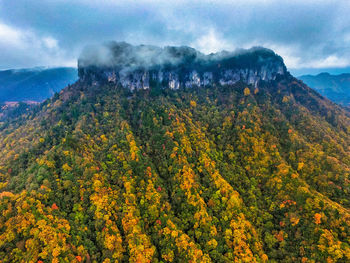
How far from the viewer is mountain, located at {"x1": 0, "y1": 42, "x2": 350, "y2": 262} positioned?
6291cm

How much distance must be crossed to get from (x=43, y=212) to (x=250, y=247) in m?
82.6

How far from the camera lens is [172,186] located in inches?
3642

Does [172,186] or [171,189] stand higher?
[172,186]

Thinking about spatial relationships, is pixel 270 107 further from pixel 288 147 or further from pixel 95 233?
pixel 95 233

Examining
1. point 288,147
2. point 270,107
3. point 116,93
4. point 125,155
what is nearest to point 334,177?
point 288,147

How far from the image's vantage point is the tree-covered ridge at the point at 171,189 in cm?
6266

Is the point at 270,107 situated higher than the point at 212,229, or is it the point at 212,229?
the point at 270,107

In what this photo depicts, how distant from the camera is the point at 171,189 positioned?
92188 millimetres

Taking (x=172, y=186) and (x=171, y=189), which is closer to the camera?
(x=171, y=189)

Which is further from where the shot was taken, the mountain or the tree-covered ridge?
the mountain

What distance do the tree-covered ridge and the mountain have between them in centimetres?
49

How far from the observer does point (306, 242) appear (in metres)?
68.2

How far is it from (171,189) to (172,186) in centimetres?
165

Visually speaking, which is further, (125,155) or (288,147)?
(288,147)
